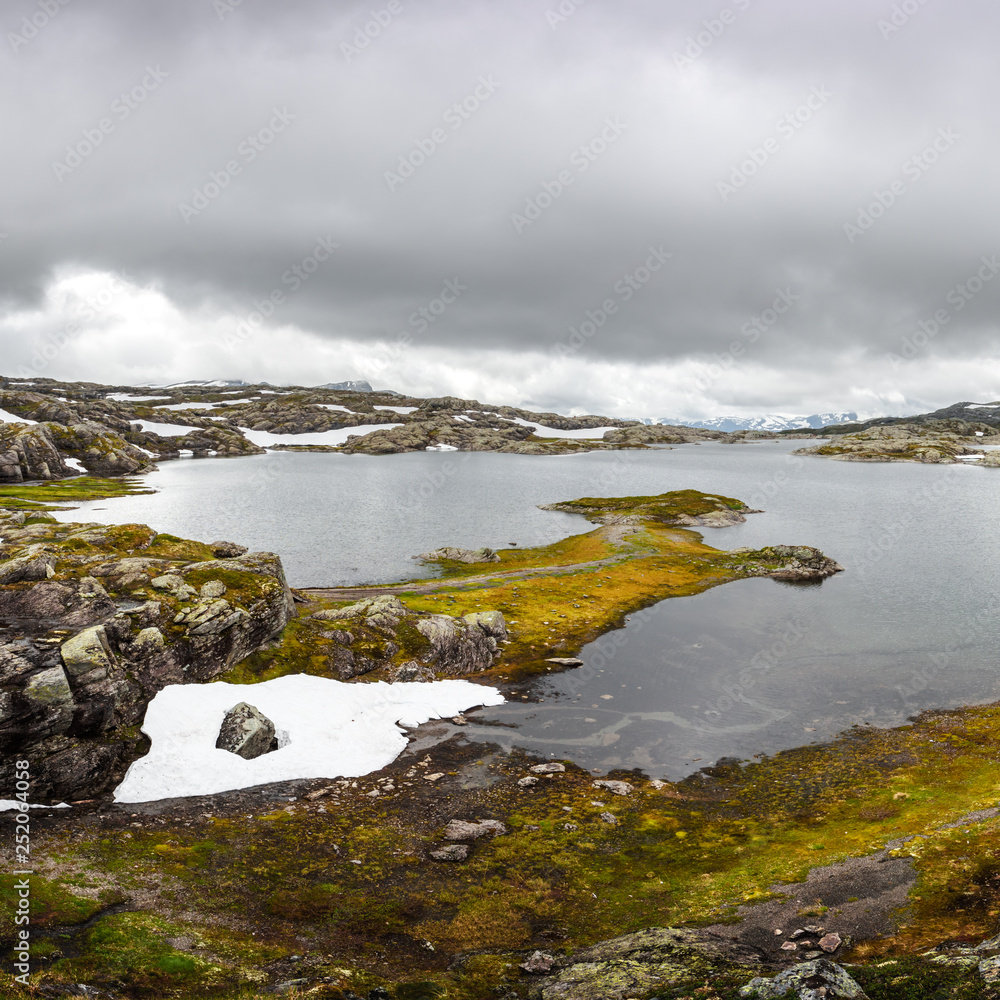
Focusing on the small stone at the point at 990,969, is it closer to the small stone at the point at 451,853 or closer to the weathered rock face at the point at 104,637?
the small stone at the point at 451,853

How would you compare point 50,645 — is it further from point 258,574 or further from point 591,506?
point 591,506

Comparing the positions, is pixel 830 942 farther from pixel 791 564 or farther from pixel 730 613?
pixel 791 564

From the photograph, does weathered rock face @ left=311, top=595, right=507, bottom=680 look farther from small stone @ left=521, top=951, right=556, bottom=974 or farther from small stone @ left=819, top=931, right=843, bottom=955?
small stone @ left=819, top=931, right=843, bottom=955

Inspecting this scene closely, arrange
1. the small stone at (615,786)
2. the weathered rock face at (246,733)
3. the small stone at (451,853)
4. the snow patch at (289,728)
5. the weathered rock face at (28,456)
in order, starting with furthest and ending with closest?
the weathered rock face at (28,456) → the small stone at (615,786) → the weathered rock face at (246,733) → the snow patch at (289,728) → the small stone at (451,853)

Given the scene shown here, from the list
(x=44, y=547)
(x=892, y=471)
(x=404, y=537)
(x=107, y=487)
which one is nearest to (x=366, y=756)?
(x=44, y=547)

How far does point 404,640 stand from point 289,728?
11895 millimetres

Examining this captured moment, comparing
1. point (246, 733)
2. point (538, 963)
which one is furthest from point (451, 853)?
point (246, 733)

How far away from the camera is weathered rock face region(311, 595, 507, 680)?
37.8 metres

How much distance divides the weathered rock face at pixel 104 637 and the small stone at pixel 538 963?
18.9 meters

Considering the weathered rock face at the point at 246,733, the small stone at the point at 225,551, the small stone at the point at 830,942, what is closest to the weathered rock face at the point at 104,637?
the weathered rock face at the point at 246,733

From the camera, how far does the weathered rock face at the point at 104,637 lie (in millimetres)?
23172

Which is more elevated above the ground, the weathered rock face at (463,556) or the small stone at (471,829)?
the weathered rock face at (463,556)

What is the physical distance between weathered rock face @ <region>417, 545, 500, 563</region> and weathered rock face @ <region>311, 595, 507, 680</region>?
28264mm

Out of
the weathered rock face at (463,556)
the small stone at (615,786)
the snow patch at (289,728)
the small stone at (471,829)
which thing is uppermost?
the weathered rock face at (463,556)
